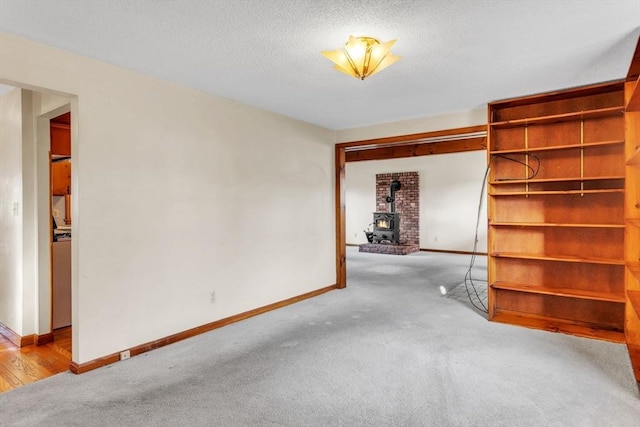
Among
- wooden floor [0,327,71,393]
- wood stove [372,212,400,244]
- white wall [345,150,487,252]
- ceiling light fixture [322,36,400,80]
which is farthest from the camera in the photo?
wood stove [372,212,400,244]

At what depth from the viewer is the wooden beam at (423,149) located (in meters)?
7.55

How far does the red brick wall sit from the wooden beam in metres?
1.39

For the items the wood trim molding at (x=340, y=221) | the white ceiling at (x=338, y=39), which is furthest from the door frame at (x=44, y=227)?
the wood trim molding at (x=340, y=221)

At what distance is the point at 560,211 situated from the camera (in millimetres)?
3746

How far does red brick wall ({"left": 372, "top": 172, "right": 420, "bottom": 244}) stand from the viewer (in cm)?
976

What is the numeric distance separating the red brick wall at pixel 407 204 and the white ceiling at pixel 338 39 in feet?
20.4

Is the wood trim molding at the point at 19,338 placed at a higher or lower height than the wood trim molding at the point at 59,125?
lower

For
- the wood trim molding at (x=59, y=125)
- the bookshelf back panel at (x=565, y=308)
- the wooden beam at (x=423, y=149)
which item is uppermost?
the wooden beam at (x=423, y=149)

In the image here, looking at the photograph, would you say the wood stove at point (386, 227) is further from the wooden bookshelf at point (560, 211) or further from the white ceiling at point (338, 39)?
the white ceiling at point (338, 39)

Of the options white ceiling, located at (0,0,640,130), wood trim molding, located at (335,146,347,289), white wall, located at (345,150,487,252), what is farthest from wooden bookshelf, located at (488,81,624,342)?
white wall, located at (345,150,487,252)

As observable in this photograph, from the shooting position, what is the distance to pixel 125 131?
2941 millimetres

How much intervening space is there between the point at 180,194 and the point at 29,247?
4.79 feet

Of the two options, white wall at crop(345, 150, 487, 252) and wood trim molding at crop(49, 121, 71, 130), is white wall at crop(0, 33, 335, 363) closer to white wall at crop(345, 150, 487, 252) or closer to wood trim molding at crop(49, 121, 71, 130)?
wood trim molding at crop(49, 121, 71, 130)

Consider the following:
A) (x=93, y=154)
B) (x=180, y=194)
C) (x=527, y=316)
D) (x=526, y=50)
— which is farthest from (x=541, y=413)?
(x=93, y=154)
